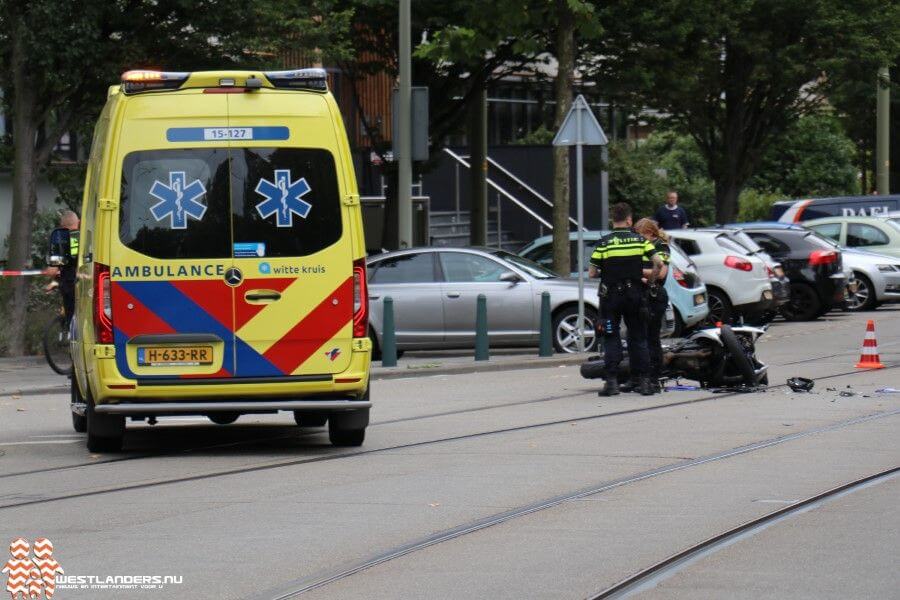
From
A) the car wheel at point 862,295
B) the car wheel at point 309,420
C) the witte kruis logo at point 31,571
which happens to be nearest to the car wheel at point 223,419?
the car wheel at point 309,420

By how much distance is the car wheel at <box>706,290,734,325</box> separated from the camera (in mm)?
24391

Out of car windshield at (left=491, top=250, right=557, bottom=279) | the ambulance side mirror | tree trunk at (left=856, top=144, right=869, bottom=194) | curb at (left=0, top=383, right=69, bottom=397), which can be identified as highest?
tree trunk at (left=856, top=144, right=869, bottom=194)

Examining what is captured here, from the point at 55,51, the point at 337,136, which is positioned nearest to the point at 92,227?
the point at 337,136

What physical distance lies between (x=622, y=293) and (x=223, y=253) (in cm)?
518

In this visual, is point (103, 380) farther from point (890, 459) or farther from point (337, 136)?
point (890, 459)

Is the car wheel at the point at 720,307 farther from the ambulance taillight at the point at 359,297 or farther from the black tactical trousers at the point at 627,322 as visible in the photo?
the ambulance taillight at the point at 359,297

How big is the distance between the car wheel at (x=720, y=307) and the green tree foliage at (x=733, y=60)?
6.07 meters

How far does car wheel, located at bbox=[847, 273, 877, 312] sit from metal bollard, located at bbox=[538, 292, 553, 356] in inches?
432

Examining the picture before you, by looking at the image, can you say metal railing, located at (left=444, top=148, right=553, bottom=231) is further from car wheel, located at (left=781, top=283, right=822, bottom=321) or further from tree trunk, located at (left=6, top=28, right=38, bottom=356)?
tree trunk, located at (left=6, top=28, right=38, bottom=356)

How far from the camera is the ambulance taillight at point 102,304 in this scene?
36.1 feet

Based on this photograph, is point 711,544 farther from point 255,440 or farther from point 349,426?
point 255,440

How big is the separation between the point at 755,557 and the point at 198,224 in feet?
16.9

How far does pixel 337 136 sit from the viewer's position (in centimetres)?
1129

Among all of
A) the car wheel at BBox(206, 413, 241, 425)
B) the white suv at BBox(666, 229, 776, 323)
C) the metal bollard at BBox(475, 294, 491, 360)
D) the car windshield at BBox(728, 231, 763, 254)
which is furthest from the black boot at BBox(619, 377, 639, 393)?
the car windshield at BBox(728, 231, 763, 254)
